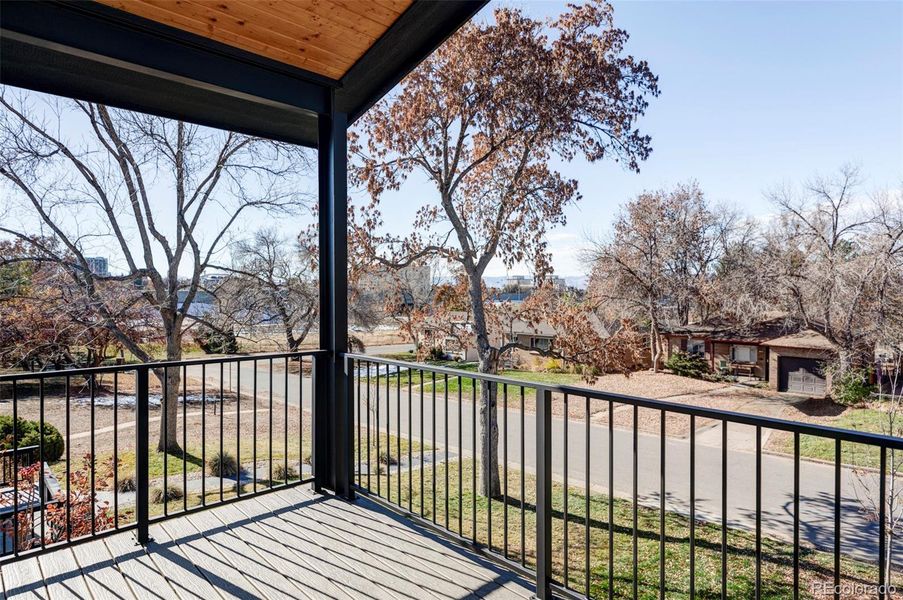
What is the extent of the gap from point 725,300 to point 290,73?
10556mm

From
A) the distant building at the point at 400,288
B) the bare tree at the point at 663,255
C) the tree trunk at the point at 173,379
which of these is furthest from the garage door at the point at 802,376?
the tree trunk at the point at 173,379

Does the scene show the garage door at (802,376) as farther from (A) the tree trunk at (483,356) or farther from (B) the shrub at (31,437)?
(B) the shrub at (31,437)

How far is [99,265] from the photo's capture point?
688 centimetres

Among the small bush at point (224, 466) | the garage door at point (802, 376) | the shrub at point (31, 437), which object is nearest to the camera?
the shrub at point (31, 437)

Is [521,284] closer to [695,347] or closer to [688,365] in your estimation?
[688,365]

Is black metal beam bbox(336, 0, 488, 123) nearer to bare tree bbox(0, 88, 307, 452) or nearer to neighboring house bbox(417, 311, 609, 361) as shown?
neighboring house bbox(417, 311, 609, 361)

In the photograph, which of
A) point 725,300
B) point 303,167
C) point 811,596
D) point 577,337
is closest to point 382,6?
point 577,337

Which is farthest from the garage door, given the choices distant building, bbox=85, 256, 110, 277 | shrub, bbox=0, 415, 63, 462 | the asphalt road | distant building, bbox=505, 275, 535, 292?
shrub, bbox=0, 415, 63, 462

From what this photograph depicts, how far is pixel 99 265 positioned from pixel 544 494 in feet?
25.2

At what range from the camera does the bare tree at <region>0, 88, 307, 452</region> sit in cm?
638

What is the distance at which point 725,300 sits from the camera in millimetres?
10336

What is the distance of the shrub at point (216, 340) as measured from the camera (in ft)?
25.6

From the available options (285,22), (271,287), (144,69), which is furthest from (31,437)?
(285,22)

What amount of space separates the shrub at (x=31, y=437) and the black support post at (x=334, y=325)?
4.66 m
